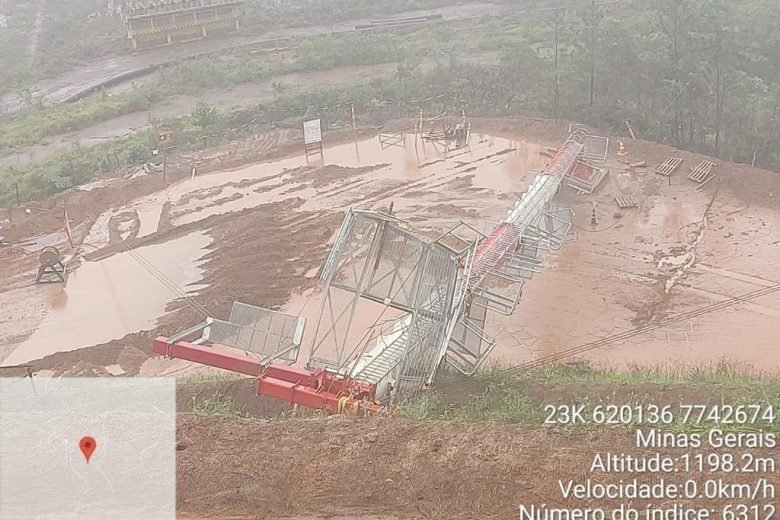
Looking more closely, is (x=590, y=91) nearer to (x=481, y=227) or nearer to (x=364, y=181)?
(x=364, y=181)

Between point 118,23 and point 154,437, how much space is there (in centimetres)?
4454

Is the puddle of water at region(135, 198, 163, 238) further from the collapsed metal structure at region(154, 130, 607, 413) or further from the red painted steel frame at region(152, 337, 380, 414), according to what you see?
the red painted steel frame at region(152, 337, 380, 414)

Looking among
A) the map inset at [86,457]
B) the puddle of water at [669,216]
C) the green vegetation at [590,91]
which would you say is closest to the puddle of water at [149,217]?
the green vegetation at [590,91]

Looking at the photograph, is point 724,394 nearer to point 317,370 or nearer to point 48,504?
point 317,370

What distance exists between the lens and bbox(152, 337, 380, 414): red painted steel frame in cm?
974

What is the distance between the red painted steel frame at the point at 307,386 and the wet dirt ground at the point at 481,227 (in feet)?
17.2

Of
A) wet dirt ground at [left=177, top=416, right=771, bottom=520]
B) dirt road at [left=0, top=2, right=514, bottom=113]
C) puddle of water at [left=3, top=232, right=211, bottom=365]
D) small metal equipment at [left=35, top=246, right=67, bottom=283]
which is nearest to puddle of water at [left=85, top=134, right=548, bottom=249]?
puddle of water at [left=3, top=232, right=211, bottom=365]

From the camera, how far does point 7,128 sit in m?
31.6

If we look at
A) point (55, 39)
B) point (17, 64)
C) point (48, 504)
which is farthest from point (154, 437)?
point (55, 39)

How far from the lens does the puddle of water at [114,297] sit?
16.7 m

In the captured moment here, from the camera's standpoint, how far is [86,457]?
8430 millimetres

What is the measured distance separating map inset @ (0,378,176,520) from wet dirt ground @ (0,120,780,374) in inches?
215

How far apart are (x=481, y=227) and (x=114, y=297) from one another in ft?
28.8

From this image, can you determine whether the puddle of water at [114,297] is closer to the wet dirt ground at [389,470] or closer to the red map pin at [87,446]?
the red map pin at [87,446]
